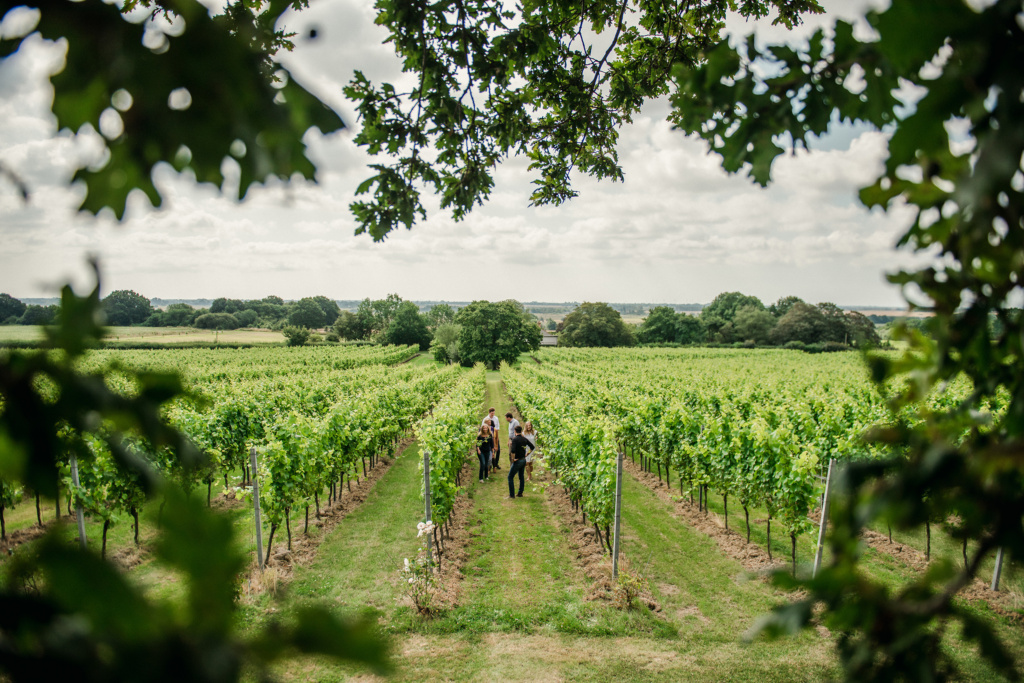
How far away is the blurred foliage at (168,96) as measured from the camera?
3.08 ft

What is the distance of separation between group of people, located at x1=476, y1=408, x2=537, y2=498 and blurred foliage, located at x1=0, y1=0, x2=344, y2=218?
9998 mm

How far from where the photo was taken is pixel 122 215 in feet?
3.49

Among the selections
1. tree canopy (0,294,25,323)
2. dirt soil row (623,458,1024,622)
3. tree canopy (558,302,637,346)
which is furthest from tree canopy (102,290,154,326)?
tree canopy (558,302,637,346)

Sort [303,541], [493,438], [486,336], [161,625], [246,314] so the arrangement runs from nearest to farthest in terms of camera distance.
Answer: [161,625]
[303,541]
[493,438]
[486,336]
[246,314]

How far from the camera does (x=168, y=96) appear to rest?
0.96 m

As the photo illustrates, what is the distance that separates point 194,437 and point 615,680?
8852 mm

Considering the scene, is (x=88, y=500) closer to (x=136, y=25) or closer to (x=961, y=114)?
(x=136, y=25)

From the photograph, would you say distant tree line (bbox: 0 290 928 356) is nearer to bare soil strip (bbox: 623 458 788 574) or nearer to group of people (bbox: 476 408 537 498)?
group of people (bbox: 476 408 537 498)

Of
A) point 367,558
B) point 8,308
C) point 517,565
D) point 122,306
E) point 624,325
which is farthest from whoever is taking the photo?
point 624,325

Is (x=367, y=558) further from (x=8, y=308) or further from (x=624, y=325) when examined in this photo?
(x=624, y=325)

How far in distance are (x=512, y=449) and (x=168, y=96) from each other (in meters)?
10.2

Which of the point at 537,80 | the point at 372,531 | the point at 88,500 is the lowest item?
the point at 372,531

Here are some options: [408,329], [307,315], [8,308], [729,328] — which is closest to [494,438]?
[8,308]

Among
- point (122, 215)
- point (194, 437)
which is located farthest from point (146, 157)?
point (194, 437)
